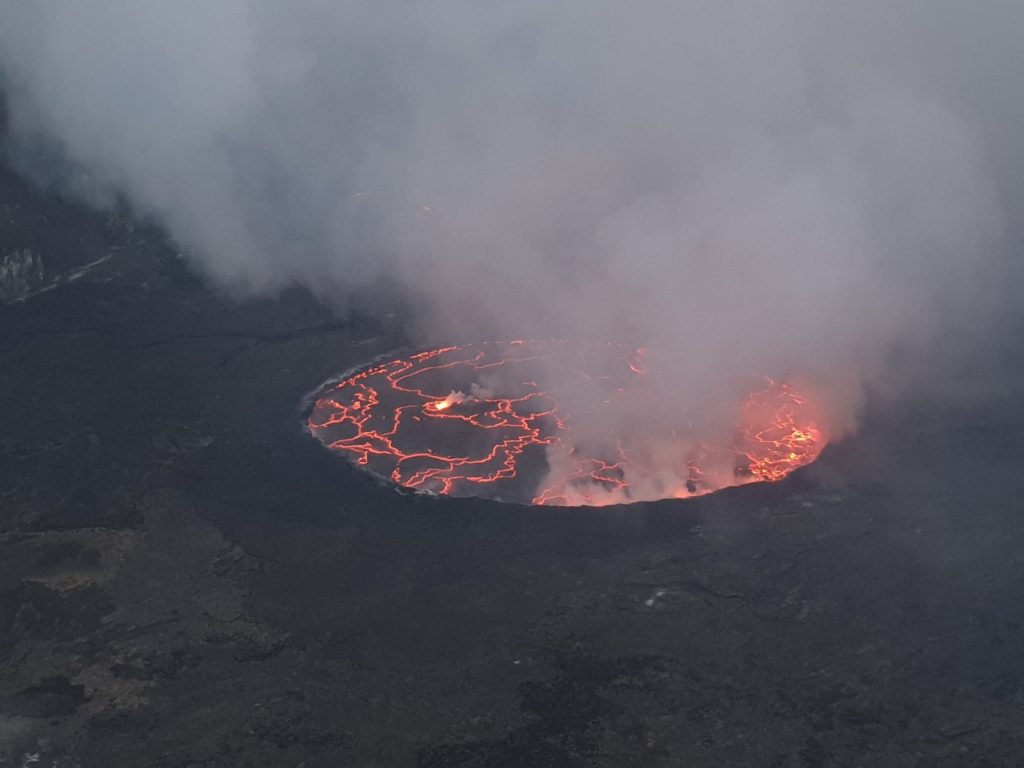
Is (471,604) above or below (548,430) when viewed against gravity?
below

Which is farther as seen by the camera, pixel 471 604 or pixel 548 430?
pixel 548 430

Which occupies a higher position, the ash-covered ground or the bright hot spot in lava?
the bright hot spot in lava

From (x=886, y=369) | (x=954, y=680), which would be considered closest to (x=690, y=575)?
(x=954, y=680)

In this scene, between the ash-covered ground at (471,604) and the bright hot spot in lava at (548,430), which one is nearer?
the ash-covered ground at (471,604)

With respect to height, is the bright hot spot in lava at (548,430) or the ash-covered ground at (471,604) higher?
the bright hot spot in lava at (548,430)

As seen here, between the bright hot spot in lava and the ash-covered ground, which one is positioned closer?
the ash-covered ground
